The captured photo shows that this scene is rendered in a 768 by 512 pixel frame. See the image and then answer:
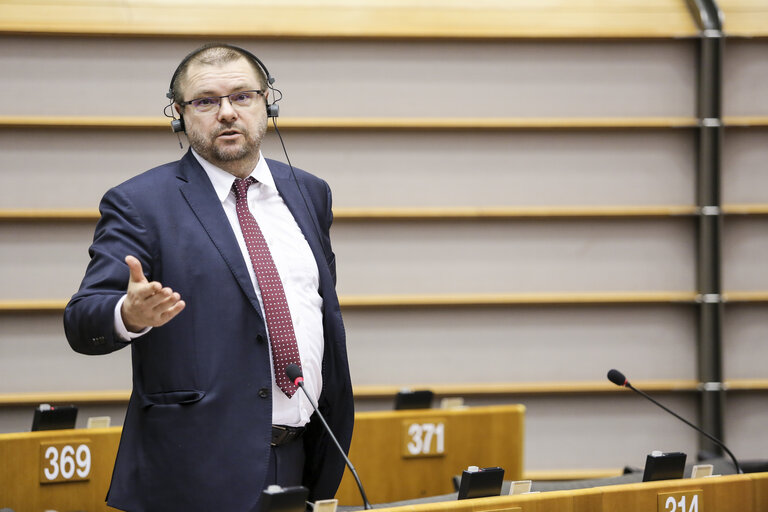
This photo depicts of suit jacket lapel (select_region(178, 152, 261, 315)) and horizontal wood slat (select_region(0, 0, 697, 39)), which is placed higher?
horizontal wood slat (select_region(0, 0, 697, 39))

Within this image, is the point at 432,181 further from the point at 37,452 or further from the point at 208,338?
the point at 208,338

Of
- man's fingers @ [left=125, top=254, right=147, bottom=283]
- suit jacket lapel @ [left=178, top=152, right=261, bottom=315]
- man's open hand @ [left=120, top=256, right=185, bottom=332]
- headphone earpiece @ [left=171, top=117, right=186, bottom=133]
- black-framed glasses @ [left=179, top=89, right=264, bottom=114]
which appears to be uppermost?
black-framed glasses @ [left=179, top=89, right=264, bottom=114]

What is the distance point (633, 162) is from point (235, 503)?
3.01m

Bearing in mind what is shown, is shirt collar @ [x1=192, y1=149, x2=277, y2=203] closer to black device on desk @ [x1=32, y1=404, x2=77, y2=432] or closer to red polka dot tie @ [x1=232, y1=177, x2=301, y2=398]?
red polka dot tie @ [x1=232, y1=177, x2=301, y2=398]

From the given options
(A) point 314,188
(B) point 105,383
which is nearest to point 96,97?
(B) point 105,383

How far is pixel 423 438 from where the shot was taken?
10.7 ft

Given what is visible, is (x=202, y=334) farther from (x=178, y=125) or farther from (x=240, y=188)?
(x=178, y=125)

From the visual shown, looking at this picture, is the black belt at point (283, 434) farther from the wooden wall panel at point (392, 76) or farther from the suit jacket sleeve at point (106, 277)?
the wooden wall panel at point (392, 76)

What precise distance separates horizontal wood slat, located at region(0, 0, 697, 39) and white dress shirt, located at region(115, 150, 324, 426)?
2.14 meters

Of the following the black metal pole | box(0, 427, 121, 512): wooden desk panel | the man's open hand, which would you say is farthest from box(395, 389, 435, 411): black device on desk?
the man's open hand

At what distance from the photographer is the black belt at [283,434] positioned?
74.5 inches

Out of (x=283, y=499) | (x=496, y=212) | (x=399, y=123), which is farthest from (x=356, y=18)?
(x=283, y=499)

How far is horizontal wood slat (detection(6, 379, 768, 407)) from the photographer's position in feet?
13.1

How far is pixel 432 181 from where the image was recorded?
4180 mm
